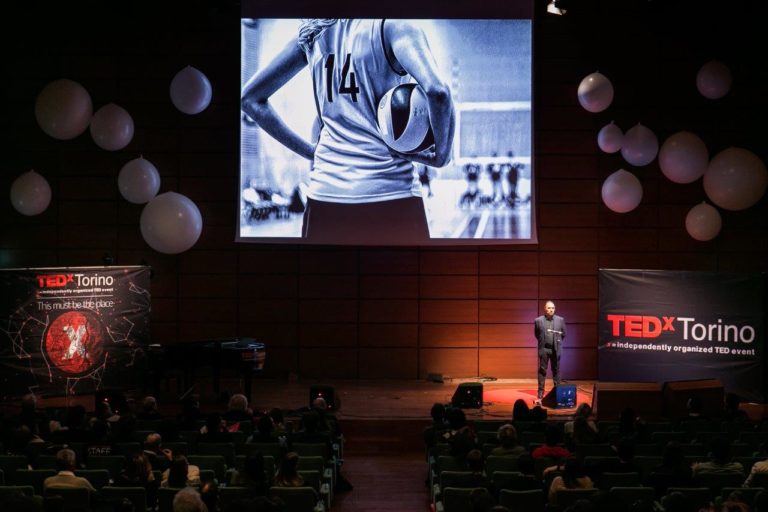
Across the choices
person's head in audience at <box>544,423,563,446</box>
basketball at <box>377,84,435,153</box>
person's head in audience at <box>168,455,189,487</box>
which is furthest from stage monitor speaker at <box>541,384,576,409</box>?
person's head in audience at <box>168,455,189,487</box>

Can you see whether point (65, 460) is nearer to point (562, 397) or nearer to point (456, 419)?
point (456, 419)

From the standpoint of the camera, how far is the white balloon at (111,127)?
1184 cm

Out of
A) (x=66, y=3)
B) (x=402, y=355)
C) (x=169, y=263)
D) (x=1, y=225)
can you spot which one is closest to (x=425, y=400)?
(x=402, y=355)

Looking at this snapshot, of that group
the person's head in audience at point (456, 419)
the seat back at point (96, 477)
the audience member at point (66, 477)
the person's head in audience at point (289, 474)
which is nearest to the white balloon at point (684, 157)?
the person's head in audience at point (456, 419)

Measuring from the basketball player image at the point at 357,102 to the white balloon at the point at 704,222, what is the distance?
3.61m

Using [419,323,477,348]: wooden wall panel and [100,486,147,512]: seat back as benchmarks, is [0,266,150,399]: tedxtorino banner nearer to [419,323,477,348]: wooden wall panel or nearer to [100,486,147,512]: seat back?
[419,323,477,348]: wooden wall panel

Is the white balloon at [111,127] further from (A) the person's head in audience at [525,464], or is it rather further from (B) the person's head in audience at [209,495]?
(A) the person's head in audience at [525,464]

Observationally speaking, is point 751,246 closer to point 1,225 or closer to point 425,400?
point 425,400

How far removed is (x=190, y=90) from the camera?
38.0ft

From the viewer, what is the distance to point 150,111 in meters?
12.6

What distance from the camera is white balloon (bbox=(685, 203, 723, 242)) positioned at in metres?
12.0

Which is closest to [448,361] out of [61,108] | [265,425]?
[265,425]

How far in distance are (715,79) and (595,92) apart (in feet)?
6.35

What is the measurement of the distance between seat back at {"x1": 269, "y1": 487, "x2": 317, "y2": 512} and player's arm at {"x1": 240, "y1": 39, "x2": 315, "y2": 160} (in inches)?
286
